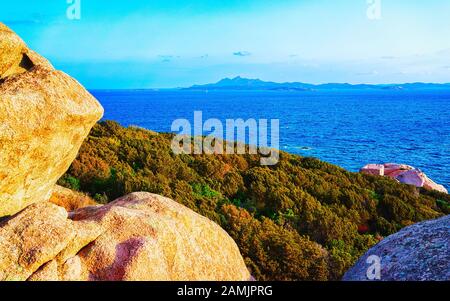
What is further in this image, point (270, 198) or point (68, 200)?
point (270, 198)

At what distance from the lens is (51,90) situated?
7012mm

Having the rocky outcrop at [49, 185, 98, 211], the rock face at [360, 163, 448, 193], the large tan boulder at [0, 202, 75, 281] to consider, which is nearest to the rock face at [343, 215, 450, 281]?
the large tan boulder at [0, 202, 75, 281]

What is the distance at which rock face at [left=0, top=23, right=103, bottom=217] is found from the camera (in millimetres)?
6430

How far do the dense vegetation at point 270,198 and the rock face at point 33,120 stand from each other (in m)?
4.37

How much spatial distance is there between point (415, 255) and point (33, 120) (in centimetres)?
616

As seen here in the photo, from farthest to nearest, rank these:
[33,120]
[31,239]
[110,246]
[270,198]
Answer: [270,198] < [33,120] < [110,246] < [31,239]

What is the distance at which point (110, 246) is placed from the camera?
6266 millimetres

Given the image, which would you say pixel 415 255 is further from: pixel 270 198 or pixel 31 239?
pixel 270 198

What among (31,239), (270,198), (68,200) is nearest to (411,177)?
(270,198)

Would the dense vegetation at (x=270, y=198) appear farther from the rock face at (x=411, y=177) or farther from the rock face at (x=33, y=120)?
the rock face at (x=411, y=177)

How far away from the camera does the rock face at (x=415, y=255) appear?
672 cm

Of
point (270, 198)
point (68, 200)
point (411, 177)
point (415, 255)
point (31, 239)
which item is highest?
point (31, 239)

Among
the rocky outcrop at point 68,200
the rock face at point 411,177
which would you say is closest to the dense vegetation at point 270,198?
the rocky outcrop at point 68,200
